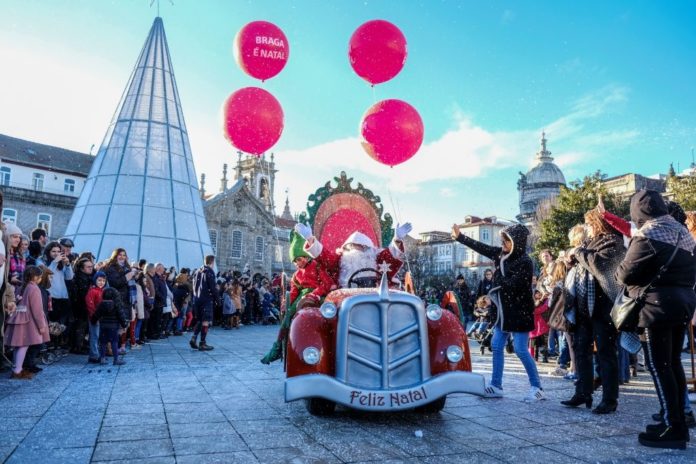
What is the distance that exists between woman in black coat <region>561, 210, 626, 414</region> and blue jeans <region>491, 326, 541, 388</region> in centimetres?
43

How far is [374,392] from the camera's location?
4.28 metres

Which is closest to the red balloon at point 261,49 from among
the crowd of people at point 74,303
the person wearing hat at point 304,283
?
the person wearing hat at point 304,283

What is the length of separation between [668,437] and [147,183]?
15.2 m

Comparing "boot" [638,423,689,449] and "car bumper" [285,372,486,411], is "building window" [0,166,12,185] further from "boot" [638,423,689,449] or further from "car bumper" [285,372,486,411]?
"boot" [638,423,689,449]

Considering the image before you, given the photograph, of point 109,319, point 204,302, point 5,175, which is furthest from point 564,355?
point 5,175

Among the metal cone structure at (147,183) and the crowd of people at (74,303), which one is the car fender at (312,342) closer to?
the crowd of people at (74,303)

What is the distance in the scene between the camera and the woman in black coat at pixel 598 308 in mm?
4871

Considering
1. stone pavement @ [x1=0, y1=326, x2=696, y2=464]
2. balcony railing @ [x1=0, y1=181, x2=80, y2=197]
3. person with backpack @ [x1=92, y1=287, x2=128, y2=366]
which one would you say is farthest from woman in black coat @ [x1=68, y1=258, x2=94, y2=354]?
balcony railing @ [x1=0, y1=181, x2=80, y2=197]

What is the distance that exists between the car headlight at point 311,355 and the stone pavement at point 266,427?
515mm

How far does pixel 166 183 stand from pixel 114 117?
2.95 m

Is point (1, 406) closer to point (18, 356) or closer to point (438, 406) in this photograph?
point (18, 356)

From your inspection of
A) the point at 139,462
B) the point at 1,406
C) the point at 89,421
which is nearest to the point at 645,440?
the point at 139,462

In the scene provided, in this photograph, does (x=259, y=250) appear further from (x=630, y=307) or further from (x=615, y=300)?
(x=630, y=307)

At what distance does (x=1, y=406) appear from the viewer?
4793 mm
